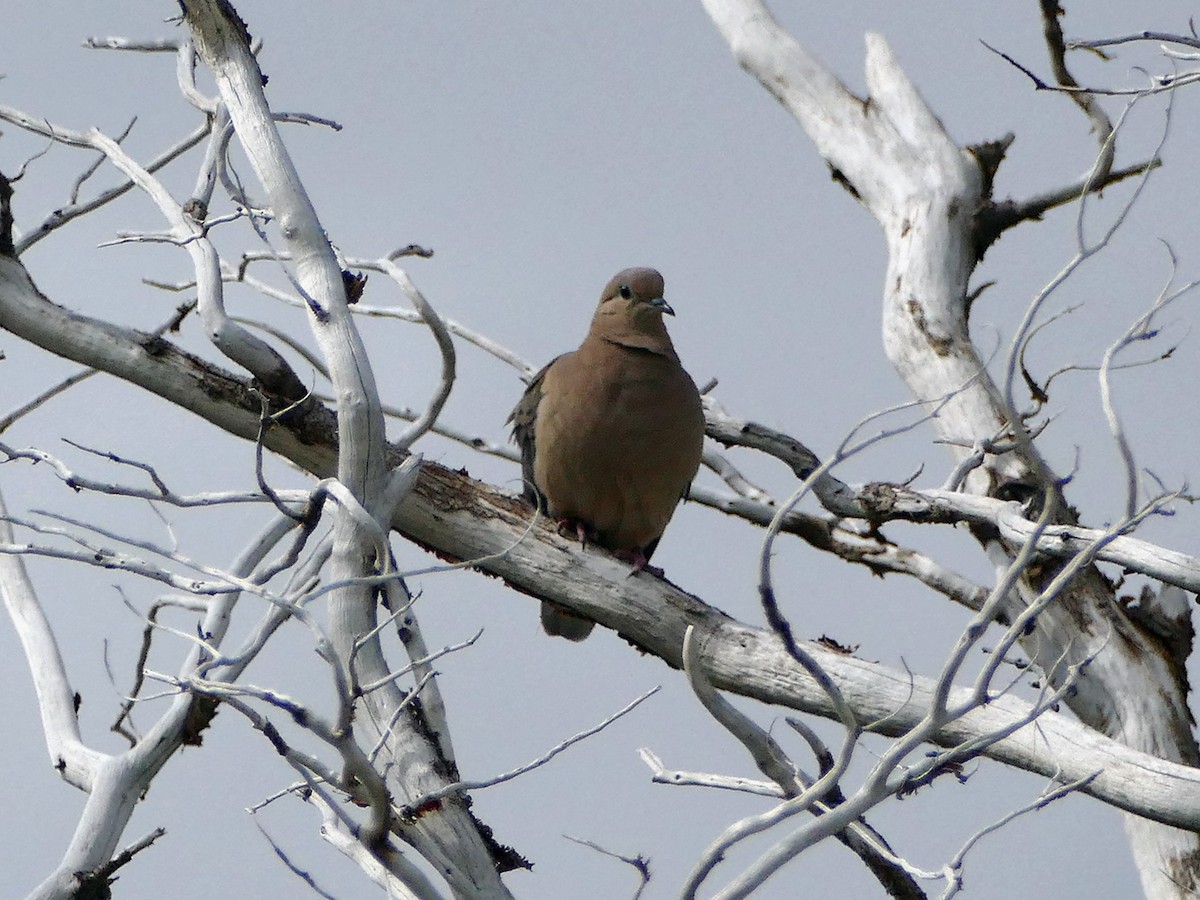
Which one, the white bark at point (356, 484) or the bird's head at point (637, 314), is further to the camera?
the bird's head at point (637, 314)

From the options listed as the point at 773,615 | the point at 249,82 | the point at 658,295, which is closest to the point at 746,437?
the point at 658,295

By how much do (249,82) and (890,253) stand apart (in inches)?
127

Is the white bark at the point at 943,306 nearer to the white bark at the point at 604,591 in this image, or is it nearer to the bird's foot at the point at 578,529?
the white bark at the point at 604,591

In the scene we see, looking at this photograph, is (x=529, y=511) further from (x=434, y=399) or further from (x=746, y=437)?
(x=746, y=437)

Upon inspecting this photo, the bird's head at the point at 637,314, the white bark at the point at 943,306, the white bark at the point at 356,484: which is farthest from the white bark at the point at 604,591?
the bird's head at the point at 637,314

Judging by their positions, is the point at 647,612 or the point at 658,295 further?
the point at 658,295

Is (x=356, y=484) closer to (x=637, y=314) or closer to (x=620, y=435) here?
(x=620, y=435)

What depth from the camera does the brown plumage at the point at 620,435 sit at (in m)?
4.71

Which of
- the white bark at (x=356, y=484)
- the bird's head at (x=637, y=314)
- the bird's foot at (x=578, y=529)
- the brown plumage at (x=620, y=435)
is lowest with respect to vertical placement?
the white bark at (x=356, y=484)

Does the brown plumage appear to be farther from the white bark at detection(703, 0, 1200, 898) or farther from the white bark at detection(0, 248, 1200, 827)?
the white bark at detection(703, 0, 1200, 898)

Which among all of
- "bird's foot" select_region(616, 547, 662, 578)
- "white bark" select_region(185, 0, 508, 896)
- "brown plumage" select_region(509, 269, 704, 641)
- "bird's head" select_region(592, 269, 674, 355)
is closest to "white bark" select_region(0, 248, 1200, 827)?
"bird's foot" select_region(616, 547, 662, 578)

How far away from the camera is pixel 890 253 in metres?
6.06

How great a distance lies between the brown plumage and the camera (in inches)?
185

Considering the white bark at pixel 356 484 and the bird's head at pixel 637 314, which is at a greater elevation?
the bird's head at pixel 637 314
